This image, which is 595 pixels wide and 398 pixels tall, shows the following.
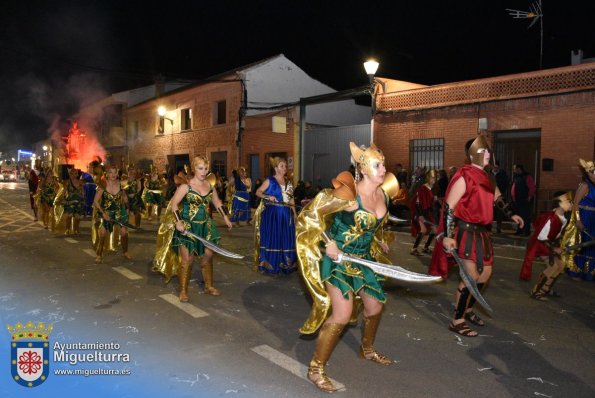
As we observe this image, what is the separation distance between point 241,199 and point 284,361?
1132 centimetres

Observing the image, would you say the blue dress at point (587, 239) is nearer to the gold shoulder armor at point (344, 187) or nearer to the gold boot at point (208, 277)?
the gold shoulder armor at point (344, 187)

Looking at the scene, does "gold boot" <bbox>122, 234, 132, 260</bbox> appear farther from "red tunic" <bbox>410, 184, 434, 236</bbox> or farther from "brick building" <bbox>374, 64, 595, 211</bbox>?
"brick building" <bbox>374, 64, 595, 211</bbox>

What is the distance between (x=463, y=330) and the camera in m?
5.04

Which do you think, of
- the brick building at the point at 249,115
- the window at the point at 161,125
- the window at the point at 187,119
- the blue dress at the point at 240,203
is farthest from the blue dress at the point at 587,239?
the window at the point at 161,125

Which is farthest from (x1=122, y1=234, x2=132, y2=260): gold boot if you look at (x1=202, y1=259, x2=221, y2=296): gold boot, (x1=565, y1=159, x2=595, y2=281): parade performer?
(x1=565, y1=159, x2=595, y2=281): parade performer

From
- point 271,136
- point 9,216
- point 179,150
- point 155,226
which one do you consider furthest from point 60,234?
point 179,150

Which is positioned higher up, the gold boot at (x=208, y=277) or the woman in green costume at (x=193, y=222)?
the woman in green costume at (x=193, y=222)

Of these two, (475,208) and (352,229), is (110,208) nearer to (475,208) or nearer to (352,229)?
(352,229)

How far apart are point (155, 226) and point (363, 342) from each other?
11.3m

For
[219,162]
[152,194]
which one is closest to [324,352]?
[152,194]

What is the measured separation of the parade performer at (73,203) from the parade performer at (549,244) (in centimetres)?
1051

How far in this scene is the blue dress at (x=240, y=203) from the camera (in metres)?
15.4

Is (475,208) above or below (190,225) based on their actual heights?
above

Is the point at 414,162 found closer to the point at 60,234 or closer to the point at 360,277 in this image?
the point at 60,234
